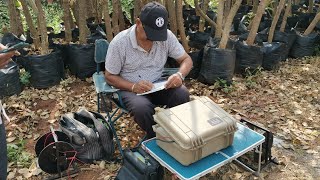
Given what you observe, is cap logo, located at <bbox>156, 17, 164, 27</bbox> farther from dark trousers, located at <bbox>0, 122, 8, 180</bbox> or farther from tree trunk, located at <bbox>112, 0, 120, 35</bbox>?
tree trunk, located at <bbox>112, 0, 120, 35</bbox>

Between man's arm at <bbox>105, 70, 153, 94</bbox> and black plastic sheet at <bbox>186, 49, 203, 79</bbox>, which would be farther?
black plastic sheet at <bbox>186, 49, 203, 79</bbox>

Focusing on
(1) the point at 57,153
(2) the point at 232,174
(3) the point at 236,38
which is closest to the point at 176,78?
(2) the point at 232,174

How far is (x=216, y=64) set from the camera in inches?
186

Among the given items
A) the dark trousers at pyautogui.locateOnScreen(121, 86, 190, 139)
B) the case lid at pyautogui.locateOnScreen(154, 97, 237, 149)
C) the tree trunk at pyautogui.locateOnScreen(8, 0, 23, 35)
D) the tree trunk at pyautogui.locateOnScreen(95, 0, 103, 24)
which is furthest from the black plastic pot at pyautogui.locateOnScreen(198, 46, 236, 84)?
the tree trunk at pyautogui.locateOnScreen(8, 0, 23, 35)

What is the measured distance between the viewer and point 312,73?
213 inches

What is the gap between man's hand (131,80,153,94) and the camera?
3123 millimetres

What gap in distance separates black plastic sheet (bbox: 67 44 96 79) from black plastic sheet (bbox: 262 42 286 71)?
2.71 metres

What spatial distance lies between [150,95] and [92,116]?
0.61m

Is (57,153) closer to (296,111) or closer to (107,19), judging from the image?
(107,19)

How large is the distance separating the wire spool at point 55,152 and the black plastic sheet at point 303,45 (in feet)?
15.1

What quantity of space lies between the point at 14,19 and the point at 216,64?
10.5 feet

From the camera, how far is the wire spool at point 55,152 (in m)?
2.89

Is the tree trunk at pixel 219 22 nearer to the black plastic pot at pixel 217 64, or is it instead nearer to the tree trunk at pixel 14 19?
the black plastic pot at pixel 217 64

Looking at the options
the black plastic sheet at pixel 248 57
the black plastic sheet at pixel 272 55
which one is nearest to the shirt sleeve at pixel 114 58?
the black plastic sheet at pixel 248 57
